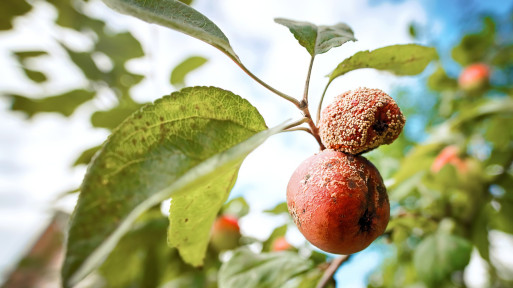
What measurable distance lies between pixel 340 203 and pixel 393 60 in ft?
1.05

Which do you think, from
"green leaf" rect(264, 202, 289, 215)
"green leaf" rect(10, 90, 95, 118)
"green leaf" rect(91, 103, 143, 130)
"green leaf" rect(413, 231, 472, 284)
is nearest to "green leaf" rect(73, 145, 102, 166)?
"green leaf" rect(91, 103, 143, 130)

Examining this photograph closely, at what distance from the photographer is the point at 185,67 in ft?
5.43

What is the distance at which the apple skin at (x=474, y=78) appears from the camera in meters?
2.26

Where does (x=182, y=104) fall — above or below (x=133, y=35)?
above

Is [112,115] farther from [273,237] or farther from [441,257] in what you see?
[441,257]

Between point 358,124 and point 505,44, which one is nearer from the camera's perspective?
point 358,124

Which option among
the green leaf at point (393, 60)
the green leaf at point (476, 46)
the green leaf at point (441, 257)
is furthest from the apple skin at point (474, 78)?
the green leaf at point (393, 60)

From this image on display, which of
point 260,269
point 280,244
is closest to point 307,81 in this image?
point 260,269

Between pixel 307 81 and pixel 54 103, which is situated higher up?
pixel 307 81

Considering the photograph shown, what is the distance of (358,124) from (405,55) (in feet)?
0.74

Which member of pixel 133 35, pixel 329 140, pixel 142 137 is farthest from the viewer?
pixel 133 35

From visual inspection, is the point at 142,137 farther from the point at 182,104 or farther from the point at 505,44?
the point at 505,44

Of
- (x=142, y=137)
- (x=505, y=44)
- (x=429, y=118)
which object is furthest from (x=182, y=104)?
(x=429, y=118)

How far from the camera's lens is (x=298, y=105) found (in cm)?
62
